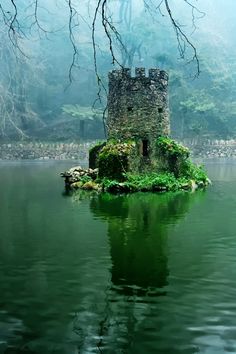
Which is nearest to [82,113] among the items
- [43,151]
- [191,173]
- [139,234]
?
[43,151]

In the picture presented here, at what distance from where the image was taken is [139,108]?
28125 millimetres

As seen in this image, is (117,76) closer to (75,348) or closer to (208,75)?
(75,348)

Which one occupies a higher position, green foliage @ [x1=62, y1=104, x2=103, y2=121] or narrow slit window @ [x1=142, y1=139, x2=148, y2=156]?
green foliage @ [x1=62, y1=104, x2=103, y2=121]

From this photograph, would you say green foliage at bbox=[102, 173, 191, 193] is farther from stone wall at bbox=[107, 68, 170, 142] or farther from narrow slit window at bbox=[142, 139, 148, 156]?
stone wall at bbox=[107, 68, 170, 142]

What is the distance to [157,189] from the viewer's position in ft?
84.7

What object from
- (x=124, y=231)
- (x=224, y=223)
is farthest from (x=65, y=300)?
(x=224, y=223)

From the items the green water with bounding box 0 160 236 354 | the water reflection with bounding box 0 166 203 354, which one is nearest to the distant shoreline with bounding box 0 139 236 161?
the water reflection with bounding box 0 166 203 354

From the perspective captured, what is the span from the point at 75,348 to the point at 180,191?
20010 millimetres

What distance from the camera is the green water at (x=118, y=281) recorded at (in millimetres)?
6094

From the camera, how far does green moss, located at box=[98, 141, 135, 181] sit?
1034 inches

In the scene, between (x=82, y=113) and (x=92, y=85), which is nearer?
(x=82, y=113)

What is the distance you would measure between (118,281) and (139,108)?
66.3 feet

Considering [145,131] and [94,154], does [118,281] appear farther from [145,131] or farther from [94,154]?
[94,154]

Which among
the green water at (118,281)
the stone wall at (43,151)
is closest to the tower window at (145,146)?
the green water at (118,281)
